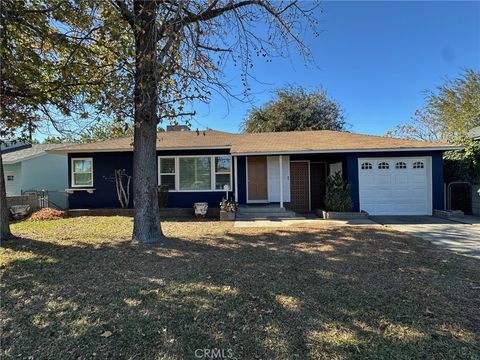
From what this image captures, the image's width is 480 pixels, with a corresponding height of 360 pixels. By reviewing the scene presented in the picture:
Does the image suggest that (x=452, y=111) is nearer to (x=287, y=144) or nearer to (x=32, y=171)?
(x=287, y=144)

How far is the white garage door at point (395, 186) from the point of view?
11.8 metres

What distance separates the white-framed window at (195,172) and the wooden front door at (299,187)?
2.93 meters

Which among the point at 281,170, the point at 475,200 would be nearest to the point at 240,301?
the point at 281,170

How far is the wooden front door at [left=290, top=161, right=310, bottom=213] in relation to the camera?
13.8 meters

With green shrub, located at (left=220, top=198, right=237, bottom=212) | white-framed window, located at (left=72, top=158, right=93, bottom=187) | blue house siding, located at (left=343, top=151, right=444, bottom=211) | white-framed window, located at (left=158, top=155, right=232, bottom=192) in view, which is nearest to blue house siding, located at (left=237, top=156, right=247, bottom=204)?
white-framed window, located at (left=158, top=155, right=232, bottom=192)

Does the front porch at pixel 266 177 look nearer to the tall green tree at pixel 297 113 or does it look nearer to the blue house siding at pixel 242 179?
the blue house siding at pixel 242 179

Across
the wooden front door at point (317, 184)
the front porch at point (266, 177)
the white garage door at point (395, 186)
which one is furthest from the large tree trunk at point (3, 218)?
the white garage door at point (395, 186)

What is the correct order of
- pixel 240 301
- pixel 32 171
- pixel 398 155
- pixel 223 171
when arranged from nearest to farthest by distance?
pixel 240 301, pixel 398 155, pixel 223 171, pixel 32 171

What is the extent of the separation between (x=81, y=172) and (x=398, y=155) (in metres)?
13.6

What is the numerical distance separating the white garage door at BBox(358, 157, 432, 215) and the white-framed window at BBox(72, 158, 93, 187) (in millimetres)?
11729

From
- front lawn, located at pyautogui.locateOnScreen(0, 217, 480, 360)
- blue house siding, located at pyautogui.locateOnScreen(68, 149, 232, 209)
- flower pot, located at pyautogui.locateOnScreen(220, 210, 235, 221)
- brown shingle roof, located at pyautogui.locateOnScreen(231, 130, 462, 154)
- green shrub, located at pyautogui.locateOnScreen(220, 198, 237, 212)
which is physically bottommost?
front lawn, located at pyautogui.locateOnScreen(0, 217, 480, 360)

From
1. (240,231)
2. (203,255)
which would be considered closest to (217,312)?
(203,255)

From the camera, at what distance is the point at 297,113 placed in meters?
24.8

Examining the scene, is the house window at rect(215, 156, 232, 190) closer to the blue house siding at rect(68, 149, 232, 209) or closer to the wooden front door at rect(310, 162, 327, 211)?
the blue house siding at rect(68, 149, 232, 209)
